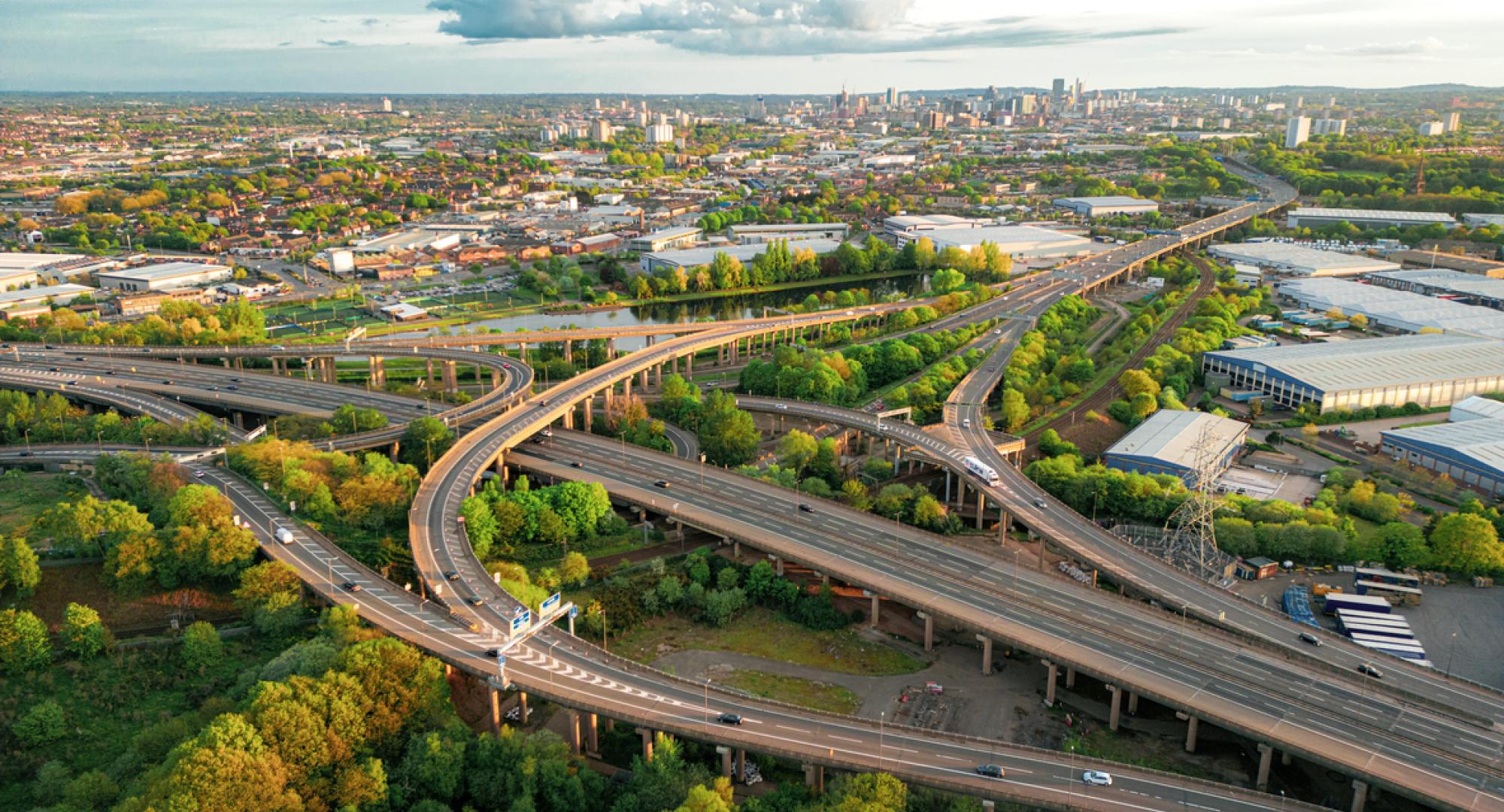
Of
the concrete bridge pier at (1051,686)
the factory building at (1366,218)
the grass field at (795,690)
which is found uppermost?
the factory building at (1366,218)

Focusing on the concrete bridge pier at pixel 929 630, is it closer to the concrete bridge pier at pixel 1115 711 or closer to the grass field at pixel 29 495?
the concrete bridge pier at pixel 1115 711

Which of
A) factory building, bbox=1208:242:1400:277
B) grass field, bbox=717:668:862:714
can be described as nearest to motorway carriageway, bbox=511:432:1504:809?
grass field, bbox=717:668:862:714

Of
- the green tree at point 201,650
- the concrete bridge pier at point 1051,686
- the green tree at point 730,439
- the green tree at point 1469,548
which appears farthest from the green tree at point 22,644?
the green tree at point 1469,548

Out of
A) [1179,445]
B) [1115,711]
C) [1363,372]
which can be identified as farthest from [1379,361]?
[1115,711]

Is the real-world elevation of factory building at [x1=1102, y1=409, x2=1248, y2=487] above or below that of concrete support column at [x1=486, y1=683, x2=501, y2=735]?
above

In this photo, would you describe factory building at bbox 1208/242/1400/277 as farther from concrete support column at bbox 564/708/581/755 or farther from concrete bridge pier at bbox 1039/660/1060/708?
concrete support column at bbox 564/708/581/755

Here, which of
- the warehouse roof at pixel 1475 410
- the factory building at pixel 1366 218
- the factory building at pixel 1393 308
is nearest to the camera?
the warehouse roof at pixel 1475 410

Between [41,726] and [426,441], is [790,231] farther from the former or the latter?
[41,726]
